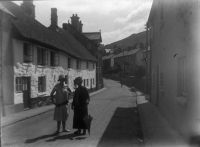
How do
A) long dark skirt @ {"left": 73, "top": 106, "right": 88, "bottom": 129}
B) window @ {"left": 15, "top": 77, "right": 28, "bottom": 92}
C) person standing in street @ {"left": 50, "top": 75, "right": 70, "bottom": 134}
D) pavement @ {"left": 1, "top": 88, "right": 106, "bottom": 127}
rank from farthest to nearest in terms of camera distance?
window @ {"left": 15, "top": 77, "right": 28, "bottom": 92} → pavement @ {"left": 1, "top": 88, "right": 106, "bottom": 127} → long dark skirt @ {"left": 73, "top": 106, "right": 88, "bottom": 129} → person standing in street @ {"left": 50, "top": 75, "right": 70, "bottom": 134}

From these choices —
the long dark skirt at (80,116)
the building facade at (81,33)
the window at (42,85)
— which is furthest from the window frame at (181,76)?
the window at (42,85)

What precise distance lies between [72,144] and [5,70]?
6190mm

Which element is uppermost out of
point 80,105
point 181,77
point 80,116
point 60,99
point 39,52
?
point 39,52

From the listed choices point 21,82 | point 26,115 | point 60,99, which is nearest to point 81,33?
point 60,99

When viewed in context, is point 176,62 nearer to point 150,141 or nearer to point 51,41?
point 150,141

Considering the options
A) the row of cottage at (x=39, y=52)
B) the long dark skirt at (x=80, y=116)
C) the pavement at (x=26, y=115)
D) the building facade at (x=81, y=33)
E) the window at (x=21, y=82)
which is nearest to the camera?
the building facade at (x=81, y=33)

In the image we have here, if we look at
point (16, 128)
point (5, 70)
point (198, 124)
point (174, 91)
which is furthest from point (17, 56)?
point (198, 124)

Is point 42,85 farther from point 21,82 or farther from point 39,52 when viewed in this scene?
point 21,82

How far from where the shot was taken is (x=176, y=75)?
8.27 m

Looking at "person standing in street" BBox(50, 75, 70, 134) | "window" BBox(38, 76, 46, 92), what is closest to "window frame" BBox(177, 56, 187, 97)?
"person standing in street" BBox(50, 75, 70, 134)

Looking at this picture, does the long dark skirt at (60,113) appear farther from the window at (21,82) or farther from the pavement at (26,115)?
the window at (21,82)

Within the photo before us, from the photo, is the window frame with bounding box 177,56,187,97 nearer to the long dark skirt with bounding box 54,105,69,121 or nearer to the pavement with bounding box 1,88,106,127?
the long dark skirt with bounding box 54,105,69,121

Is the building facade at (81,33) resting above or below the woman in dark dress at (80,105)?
above

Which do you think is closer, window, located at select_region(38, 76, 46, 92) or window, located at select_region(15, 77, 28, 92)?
window, located at select_region(38, 76, 46, 92)
